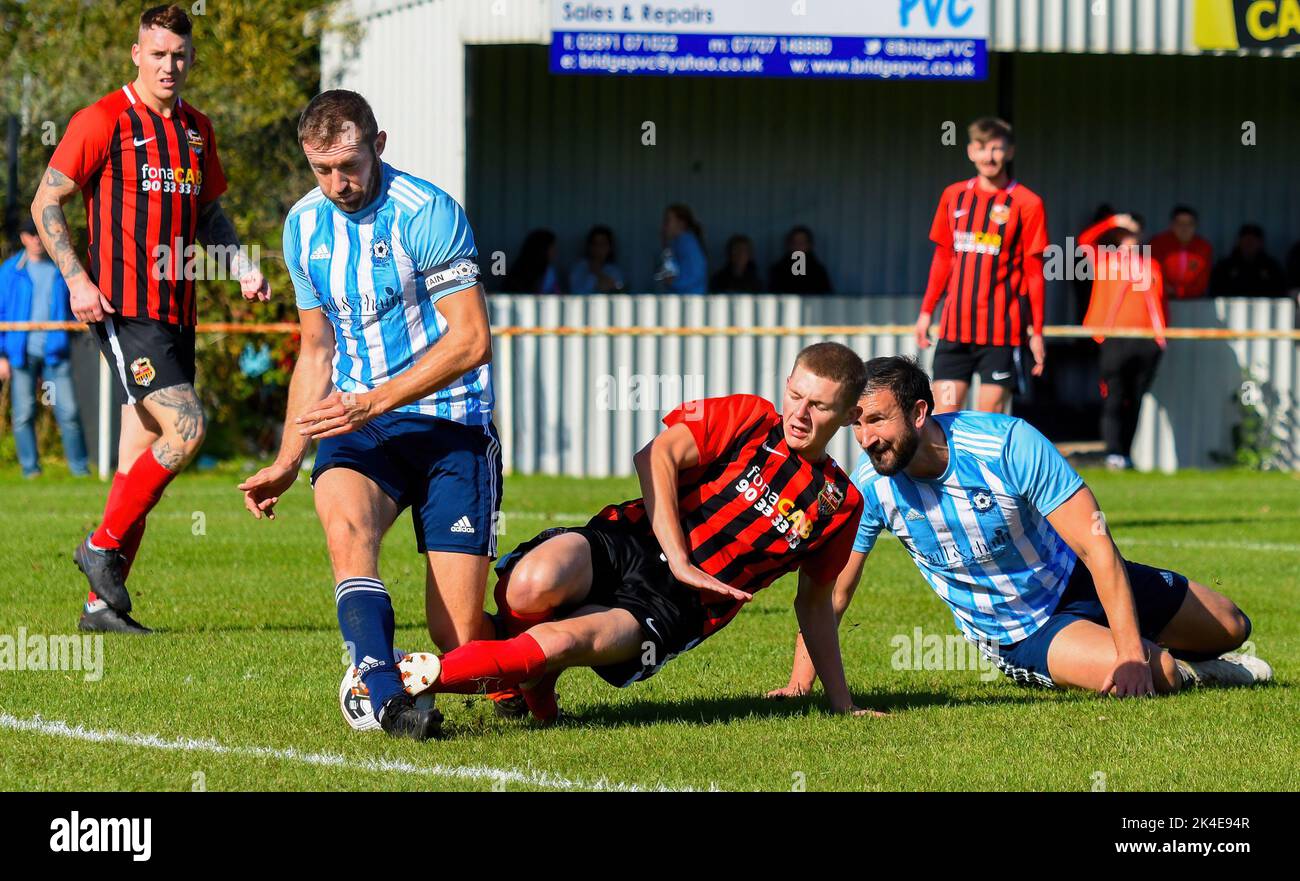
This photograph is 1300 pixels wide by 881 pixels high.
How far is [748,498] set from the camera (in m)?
5.98

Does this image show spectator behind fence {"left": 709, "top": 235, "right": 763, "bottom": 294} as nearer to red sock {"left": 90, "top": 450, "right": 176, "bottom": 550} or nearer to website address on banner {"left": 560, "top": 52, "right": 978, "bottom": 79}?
website address on banner {"left": 560, "top": 52, "right": 978, "bottom": 79}

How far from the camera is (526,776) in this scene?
16.9 feet

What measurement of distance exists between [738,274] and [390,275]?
519 inches

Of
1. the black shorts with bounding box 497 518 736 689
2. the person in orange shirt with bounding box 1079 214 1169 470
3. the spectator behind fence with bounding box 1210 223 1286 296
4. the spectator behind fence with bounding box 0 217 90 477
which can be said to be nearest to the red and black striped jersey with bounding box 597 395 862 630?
the black shorts with bounding box 497 518 736 689

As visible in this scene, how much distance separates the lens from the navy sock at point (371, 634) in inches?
217

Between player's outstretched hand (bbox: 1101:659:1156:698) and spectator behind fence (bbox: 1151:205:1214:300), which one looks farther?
spectator behind fence (bbox: 1151:205:1214:300)

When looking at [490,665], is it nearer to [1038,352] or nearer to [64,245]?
[64,245]

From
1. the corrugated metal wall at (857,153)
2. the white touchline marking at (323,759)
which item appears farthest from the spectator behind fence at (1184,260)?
the white touchline marking at (323,759)

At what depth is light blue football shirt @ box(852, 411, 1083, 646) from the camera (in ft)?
21.5

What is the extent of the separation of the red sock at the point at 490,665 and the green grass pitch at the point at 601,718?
0.67 ft

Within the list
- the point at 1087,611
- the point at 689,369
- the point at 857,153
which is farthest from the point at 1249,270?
the point at 1087,611

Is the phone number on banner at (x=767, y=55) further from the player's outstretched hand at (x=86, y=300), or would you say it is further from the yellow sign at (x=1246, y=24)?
the player's outstretched hand at (x=86, y=300)

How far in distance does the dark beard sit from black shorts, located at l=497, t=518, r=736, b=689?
702mm
